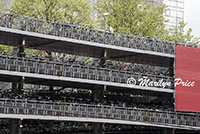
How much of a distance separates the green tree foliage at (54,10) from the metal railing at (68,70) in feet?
34.9

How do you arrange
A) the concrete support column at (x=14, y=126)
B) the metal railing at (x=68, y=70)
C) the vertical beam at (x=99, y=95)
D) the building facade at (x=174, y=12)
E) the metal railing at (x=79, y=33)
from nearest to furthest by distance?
the metal railing at (x=68, y=70), the metal railing at (x=79, y=33), the concrete support column at (x=14, y=126), the vertical beam at (x=99, y=95), the building facade at (x=174, y=12)

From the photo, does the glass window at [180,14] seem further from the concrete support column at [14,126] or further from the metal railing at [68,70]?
the concrete support column at [14,126]

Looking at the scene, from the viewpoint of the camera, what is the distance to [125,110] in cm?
3066

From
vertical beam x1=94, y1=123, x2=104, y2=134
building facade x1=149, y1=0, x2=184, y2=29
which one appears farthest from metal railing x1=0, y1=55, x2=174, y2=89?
building facade x1=149, y1=0, x2=184, y2=29

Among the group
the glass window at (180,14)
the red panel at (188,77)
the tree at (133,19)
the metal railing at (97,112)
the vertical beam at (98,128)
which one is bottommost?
the vertical beam at (98,128)

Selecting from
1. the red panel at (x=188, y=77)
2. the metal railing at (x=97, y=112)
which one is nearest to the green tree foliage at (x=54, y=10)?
the red panel at (x=188, y=77)

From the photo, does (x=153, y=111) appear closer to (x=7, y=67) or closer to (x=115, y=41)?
(x=115, y=41)

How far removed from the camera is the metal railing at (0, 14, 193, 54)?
29.0 m

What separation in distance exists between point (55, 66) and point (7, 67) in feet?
13.1

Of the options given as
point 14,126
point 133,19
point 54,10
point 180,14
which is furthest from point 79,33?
point 180,14

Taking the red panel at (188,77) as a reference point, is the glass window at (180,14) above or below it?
above

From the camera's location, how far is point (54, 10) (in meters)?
40.5

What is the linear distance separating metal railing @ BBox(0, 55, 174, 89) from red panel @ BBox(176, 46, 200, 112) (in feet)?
3.71

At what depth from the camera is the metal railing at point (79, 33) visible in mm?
28969
